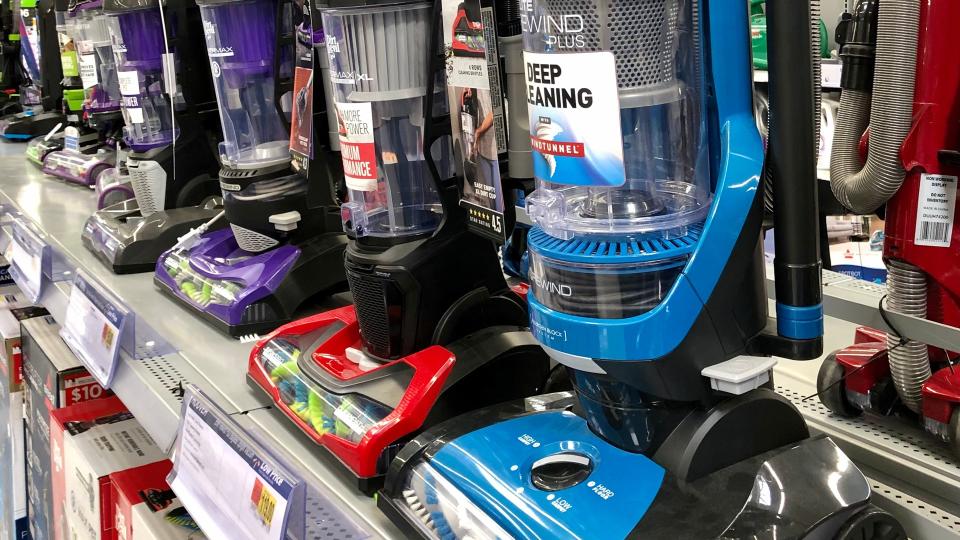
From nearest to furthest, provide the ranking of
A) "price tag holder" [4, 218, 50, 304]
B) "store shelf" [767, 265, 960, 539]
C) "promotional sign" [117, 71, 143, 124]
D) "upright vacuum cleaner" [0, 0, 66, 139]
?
"store shelf" [767, 265, 960, 539] < "price tag holder" [4, 218, 50, 304] < "promotional sign" [117, 71, 143, 124] < "upright vacuum cleaner" [0, 0, 66, 139]

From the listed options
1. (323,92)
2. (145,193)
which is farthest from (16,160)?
(323,92)

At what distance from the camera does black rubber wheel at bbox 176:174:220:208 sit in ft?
6.82

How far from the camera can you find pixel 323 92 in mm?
1451

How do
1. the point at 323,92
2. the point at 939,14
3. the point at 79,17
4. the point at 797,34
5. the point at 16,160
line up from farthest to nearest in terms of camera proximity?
the point at 16,160 < the point at 79,17 < the point at 323,92 < the point at 939,14 < the point at 797,34

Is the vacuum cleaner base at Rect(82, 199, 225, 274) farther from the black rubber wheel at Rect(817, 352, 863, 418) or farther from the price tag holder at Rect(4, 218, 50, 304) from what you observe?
the black rubber wheel at Rect(817, 352, 863, 418)

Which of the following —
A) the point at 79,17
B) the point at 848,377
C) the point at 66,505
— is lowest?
the point at 66,505

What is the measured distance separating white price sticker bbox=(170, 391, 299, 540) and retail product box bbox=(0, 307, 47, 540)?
4.76ft

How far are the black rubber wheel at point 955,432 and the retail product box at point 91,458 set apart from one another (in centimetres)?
111

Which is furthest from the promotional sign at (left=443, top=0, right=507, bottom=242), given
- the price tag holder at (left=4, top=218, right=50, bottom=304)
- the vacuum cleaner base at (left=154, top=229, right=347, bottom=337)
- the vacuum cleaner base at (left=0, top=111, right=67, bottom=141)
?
the vacuum cleaner base at (left=0, top=111, right=67, bottom=141)

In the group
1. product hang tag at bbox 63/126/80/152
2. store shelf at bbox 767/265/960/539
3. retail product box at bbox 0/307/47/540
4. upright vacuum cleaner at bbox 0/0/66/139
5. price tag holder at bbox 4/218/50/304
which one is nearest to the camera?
store shelf at bbox 767/265/960/539

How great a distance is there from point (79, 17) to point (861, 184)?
6.64 feet

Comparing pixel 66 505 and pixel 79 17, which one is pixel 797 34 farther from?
pixel 79 17

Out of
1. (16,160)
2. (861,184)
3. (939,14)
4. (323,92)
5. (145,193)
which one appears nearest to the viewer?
(939,14)

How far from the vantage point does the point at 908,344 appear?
1012 mm
